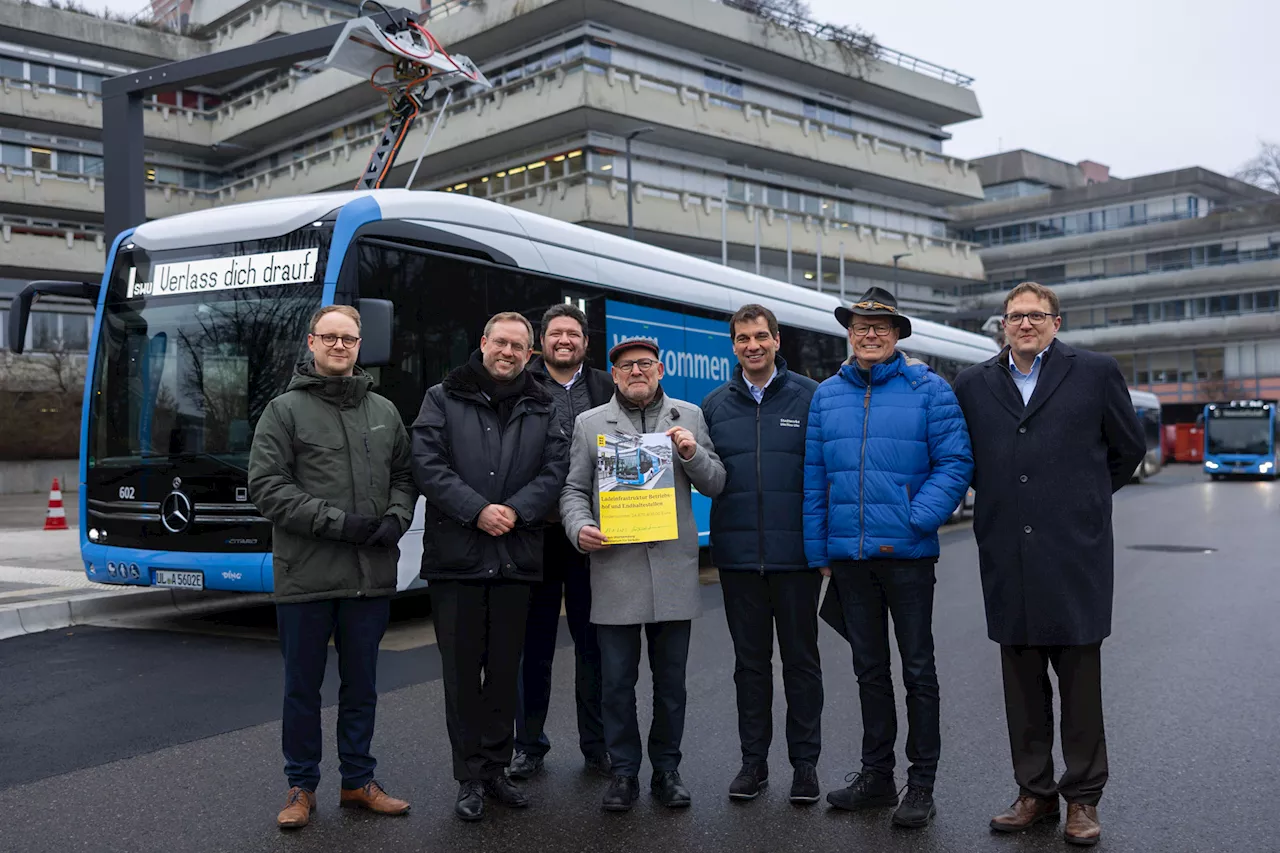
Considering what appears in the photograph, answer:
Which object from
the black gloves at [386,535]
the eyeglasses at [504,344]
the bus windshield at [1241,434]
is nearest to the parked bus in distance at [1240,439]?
the bus windshield at [1241,434]

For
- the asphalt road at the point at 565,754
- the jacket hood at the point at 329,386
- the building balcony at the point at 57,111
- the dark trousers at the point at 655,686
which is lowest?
the asphalt road at the point at 565,754

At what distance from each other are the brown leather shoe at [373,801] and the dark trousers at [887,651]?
6.28 ft

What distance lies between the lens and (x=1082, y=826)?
167 inches

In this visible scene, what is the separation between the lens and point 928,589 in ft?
15.5

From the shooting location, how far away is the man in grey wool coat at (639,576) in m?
4.74

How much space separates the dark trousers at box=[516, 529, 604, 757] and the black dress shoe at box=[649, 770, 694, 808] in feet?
1.56

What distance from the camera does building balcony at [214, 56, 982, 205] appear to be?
35.5 m

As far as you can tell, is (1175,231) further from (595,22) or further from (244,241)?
(244,241)

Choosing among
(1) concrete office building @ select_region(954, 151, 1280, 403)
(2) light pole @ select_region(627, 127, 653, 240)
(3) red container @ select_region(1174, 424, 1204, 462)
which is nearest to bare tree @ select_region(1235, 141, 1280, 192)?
(1) concrete office building @ select_region(954, 151, 1280, 403)

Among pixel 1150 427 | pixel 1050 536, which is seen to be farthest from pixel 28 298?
pixel 1150 427

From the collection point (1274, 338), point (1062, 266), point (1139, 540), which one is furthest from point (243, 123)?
point (1274, 338)

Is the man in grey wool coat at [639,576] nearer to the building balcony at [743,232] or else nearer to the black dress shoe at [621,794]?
the black dress shoe at [621,794]

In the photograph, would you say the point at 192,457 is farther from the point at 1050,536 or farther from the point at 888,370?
the point at 1050,536

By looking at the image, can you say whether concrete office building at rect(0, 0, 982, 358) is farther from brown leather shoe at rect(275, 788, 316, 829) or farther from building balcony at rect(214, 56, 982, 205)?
brown leather shoe at rect(275, 788, 316, 829)
